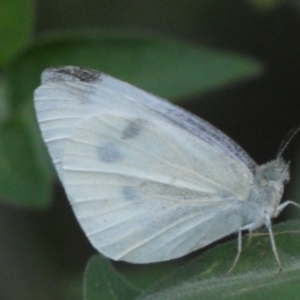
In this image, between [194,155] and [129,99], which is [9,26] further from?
[194,155]

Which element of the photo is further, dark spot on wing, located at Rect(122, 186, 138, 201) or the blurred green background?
the blurred green background

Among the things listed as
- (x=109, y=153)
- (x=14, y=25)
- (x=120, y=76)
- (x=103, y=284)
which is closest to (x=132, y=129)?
(x=109, y=153)

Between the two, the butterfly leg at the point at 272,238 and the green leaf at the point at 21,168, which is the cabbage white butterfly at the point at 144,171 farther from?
the green leaf at the point at 21,168

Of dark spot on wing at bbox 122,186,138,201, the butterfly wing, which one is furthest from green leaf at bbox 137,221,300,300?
dark spot on wing at bbox 122,186,138,201

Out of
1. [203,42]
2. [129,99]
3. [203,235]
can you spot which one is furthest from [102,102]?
[203,42]

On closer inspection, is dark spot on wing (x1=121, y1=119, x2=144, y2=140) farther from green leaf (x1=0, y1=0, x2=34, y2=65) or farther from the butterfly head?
green leaf (x1=0, y1=0, x2=34, y2=65)

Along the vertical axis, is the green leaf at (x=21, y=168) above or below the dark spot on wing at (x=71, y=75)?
below

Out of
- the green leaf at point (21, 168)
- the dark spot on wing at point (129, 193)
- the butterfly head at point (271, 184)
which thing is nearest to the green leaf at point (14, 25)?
the green leaf at point (21, 168)
